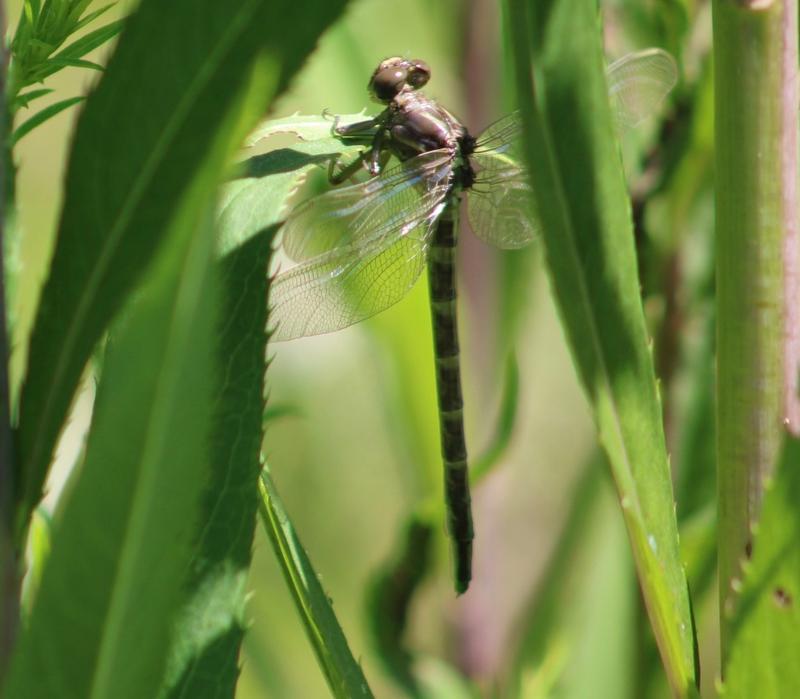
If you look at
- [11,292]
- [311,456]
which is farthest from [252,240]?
[311,456]

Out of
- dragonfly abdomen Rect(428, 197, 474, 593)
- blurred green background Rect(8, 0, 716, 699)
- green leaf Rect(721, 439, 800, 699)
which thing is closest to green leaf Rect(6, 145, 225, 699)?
blurred green background Rect(8, 0, 716, 699)

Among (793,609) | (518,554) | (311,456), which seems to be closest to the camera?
(793,609)

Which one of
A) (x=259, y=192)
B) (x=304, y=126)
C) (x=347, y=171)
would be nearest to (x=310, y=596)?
(x=259, y=192)

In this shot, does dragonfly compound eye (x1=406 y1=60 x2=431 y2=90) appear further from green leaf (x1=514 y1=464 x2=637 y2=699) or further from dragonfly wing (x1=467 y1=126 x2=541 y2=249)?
green leaf (x1=514 y1=464 x2=637 y2=699)

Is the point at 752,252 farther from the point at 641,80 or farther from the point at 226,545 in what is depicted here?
the point at 641,80

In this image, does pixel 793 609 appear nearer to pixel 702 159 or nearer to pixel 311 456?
pixel 702 159

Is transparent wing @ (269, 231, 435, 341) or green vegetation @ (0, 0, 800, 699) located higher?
green vegetation @ (0, 0, 800, 699)

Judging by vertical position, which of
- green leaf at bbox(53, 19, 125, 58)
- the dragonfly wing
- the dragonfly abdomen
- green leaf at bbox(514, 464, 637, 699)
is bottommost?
green leaf at bbox(514, 464, 637, 699)
